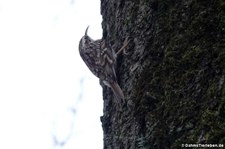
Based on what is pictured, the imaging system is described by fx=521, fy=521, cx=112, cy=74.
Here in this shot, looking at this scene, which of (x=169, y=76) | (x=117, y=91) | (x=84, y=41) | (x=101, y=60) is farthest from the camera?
(x=84, y=41)

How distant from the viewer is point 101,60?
3.22 metres

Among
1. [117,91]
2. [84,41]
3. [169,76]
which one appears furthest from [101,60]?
[169,76]

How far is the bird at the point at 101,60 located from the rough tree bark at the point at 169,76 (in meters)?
0.05

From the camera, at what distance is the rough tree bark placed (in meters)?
1.75

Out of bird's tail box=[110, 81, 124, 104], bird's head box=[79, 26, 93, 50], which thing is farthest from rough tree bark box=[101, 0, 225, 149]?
bird's head box=[79, 26, 93, 50]

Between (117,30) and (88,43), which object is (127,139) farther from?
(88,43)

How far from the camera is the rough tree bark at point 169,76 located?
1.75 meters

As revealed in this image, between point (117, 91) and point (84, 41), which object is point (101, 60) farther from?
point (117, 91)

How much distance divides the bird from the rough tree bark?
0.05 meters

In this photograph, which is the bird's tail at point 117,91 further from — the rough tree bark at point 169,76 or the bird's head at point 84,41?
the bird's head at point 84,41

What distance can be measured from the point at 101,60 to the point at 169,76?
1285 millimetres

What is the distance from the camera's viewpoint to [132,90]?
2.22 m

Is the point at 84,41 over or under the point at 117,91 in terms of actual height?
over

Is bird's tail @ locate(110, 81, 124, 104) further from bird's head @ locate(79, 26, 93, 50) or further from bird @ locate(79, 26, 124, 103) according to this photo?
bird's head @ locate(79, 26, 93, 50)
